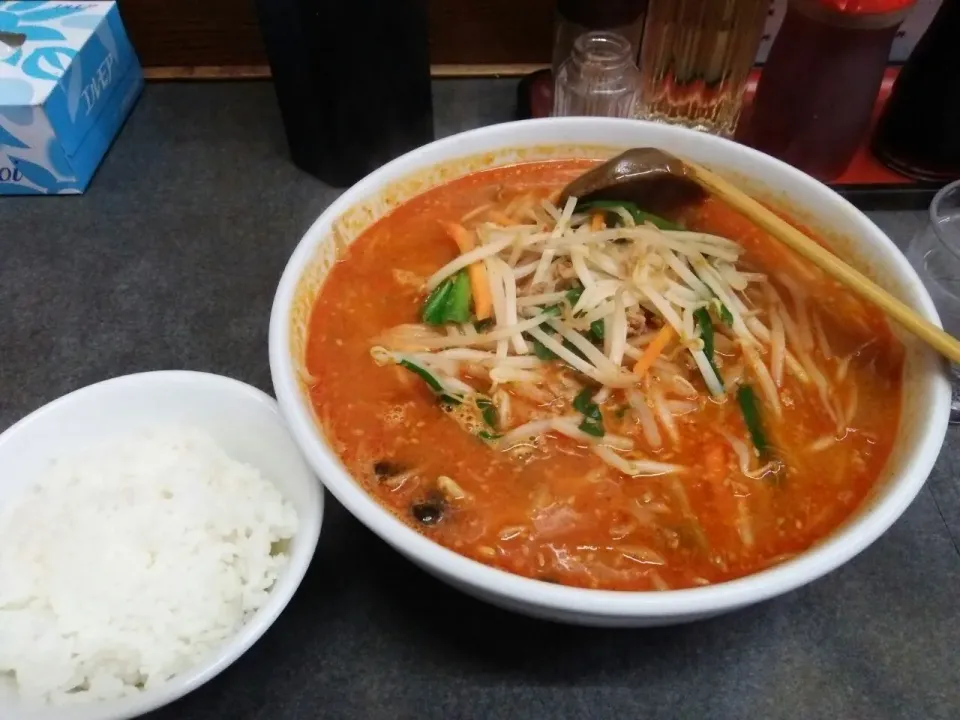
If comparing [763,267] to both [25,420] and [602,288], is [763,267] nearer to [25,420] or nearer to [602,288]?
[602,288]

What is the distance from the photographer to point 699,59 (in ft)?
5.10

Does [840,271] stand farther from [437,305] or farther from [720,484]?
[437,305]

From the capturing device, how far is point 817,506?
3.17 feet

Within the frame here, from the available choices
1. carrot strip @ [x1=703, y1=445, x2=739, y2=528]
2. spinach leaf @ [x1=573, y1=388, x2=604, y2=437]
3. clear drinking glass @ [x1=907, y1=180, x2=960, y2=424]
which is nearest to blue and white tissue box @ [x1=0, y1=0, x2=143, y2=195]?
spinach leaf @ [x1=573, y1=388, x2=604, y2=437]

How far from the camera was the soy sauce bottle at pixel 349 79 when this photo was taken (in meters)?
1.35

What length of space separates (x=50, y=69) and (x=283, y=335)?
3.05 feet

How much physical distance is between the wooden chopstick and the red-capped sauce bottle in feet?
1.36

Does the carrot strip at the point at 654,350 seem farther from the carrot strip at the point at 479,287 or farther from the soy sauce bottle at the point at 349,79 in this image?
the soy sauce bottle at the point at 349,79

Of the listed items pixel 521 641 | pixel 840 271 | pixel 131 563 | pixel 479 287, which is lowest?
pixel 521 641

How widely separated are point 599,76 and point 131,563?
1.20m

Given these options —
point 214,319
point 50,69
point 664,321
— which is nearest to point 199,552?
point 214,319

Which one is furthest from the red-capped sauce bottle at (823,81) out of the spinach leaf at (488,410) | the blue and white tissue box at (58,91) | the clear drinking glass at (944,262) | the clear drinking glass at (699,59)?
the blue and white tissue box at (58,91)

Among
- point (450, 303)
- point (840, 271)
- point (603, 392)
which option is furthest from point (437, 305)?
point (840, 271)

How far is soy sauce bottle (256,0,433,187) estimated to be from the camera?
135 centimetres
